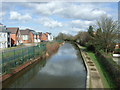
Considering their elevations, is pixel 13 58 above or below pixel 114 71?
above

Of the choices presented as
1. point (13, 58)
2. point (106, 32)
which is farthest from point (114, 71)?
point (106, 32)

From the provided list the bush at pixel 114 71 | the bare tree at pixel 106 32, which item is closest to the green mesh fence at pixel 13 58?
the bush at pixel 114 71

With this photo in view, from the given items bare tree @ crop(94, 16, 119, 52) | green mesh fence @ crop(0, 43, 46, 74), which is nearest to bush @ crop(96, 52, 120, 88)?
green mesh fence @ crop(0, 43, 46, 74)

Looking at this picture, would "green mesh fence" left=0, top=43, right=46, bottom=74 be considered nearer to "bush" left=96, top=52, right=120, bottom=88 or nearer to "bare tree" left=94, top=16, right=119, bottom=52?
"bush" left=96, top=52, right=120, bottom=88

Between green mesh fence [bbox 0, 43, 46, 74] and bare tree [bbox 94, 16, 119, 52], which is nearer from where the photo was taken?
green mesh fence [bbox 0, 43, 46, 74]

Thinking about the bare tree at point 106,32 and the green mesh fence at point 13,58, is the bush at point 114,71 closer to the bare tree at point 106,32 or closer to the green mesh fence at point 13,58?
the green mesh fence at point 13,58

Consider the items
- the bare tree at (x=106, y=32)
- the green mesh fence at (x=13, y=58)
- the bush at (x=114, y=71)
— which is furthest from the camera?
the bare tree at (x=106, y=32)

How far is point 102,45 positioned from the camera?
68.6ft

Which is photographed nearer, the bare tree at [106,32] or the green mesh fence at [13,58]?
the green mesh fence at [13,58]

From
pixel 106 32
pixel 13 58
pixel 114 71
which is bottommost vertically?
pixel 114 71

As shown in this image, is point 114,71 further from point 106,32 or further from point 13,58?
point 106,32

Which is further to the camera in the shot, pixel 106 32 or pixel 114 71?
pixel 106 32

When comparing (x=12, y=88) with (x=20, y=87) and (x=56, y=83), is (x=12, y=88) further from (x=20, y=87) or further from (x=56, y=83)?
(x=56, y=83)

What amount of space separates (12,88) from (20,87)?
1.72 feet
